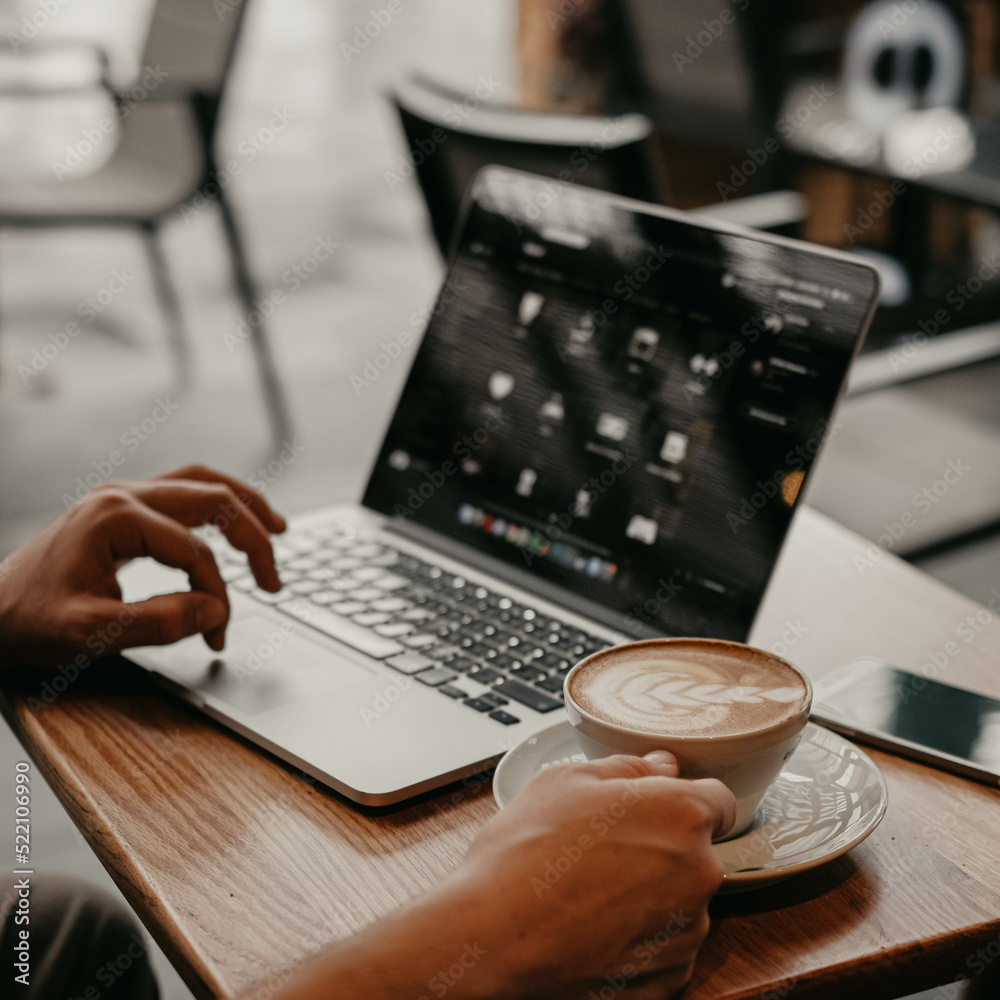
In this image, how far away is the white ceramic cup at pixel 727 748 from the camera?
0.55 m

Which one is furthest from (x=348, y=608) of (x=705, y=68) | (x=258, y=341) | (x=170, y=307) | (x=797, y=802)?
(x=170, y=307)

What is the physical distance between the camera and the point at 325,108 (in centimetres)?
599

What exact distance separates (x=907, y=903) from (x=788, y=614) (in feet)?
1.11

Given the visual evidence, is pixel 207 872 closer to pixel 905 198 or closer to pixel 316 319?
pixel 905 198

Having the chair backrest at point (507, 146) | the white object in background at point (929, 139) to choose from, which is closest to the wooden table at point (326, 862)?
the chair backrest at point (507, 146)

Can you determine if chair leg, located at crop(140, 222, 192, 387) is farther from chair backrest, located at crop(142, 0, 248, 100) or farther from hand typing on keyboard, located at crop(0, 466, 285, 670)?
hand typing on keyboard, located at crop(0, 466, 285, 670)

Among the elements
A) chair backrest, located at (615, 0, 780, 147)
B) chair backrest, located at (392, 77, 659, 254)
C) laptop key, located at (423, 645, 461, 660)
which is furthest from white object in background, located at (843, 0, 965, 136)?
laptop key, located at (423, 645, 461, 660)

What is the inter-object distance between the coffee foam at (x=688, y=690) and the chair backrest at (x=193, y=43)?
254cm

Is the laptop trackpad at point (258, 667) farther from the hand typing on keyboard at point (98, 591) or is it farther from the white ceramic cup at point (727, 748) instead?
the white ceramic cup at point (727, 748)

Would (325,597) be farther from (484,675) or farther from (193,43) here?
(193,43)

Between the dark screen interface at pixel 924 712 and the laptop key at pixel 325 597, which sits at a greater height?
the dark screen interface at pixel 924 712

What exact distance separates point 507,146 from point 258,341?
1838 mm

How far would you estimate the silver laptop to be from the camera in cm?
75

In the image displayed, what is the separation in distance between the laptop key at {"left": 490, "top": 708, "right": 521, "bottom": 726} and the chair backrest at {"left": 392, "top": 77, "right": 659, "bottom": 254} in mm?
841
